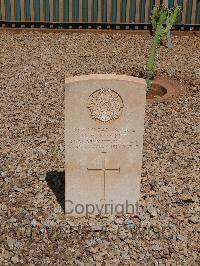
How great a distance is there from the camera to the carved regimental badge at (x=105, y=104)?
3957 millimetres

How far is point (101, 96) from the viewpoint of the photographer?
3961mm

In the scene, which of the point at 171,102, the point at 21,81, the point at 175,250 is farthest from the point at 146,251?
the point at 21,81

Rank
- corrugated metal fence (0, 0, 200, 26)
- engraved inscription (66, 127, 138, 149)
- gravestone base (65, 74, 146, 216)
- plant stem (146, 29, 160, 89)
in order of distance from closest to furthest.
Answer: gravestone base (65, 74, 146, 216) < engraved inscription (66, 127, 138, 149) < plant stem (146, 29, 160, 89) < corrugated metal fence (0, 0, 200, 26)

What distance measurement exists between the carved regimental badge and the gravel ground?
111 centimetres

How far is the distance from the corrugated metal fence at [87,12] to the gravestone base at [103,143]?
710 cm

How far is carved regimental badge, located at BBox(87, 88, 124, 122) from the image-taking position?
13.0 feet

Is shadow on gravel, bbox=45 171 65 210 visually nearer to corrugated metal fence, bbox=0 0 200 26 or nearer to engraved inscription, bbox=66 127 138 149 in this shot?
engraved inscription, bbox=66 127 138 149

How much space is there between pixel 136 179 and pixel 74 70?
4440mm

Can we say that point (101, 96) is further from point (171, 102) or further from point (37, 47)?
point (37, 47)

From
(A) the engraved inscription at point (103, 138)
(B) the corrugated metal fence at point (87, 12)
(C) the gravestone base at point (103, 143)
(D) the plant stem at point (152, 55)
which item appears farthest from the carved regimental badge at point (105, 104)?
(B) the corrugated metal fence at point (87, 12)

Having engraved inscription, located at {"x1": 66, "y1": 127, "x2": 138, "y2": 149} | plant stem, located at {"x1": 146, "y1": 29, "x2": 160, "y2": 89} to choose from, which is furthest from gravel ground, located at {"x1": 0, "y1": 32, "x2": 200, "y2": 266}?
engraved inscription, located at {"x1": 66, "y1": 127, "x2": 138, "y2": 149}

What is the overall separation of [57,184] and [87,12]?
6663mm

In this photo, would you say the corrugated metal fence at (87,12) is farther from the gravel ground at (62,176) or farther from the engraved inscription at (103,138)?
the engraved inscription at (103,138)

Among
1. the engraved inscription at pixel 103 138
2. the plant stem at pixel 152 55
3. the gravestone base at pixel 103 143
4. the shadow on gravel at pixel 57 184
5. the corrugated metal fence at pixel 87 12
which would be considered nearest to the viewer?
the gravestone base at pixel 103 143
